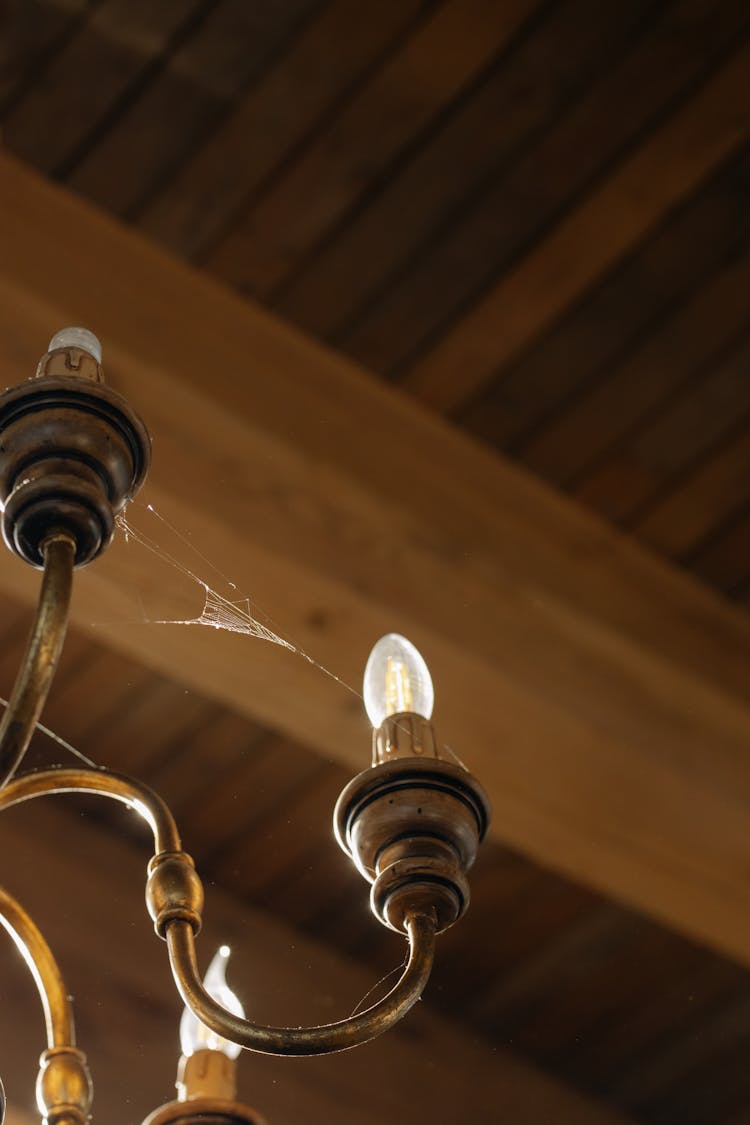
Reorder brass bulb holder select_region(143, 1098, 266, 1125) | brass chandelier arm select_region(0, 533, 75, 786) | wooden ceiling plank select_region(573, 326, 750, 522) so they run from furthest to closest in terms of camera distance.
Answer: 1. wooden ceiling plank select_region(573, 326, 750, 522)
2. brass bulb holder select_region(143, 1098, 266, 1125)
3. brass chandelier arm select_region(0, 533, 75, 786)

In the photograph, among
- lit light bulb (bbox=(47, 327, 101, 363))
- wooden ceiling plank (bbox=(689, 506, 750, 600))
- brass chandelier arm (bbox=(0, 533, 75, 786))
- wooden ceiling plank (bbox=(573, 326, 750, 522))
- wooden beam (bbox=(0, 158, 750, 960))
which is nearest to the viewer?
brass chandelier arm (bbox=(0, 533, 75, 786))

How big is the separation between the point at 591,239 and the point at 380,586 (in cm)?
51

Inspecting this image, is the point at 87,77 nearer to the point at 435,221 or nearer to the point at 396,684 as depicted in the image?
the point at 435,221

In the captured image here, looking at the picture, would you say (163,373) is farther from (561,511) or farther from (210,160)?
(561,511)

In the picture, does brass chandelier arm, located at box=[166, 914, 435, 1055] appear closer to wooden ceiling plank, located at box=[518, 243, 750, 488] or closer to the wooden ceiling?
the wooden ceiling

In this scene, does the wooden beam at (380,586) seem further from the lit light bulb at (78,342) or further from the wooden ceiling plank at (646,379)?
the lit light bulb at (78,342)

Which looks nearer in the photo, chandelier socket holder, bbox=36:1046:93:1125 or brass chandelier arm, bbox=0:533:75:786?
brass chandelier arm, bbox=0:533:75:786

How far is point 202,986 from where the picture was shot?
2.60ft

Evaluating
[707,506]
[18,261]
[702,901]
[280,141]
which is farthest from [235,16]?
[702,901]

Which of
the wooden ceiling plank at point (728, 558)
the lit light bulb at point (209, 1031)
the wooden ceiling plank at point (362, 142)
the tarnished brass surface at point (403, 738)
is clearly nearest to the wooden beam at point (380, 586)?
the wooden ceiling plank at point (362, 142)

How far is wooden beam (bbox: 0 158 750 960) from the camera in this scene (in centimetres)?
141

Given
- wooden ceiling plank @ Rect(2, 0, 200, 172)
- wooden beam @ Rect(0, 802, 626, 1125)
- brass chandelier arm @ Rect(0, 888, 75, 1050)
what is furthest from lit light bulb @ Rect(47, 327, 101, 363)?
wooden beam @ Rect(0, 802, 626, 1125)

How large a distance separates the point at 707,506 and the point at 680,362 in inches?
8.4

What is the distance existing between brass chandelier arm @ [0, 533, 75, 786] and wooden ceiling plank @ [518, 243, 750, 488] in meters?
1.16
